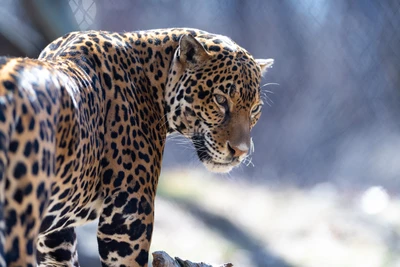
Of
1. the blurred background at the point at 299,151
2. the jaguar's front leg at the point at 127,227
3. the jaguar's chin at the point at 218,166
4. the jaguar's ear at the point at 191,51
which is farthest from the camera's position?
the blurred background at the point at 299,151

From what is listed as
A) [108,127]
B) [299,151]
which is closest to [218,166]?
[108,127]

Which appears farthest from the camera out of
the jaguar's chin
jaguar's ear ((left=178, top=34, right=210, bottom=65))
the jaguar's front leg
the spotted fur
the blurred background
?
the blurred background

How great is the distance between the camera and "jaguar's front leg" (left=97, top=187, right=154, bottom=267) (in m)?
3.40

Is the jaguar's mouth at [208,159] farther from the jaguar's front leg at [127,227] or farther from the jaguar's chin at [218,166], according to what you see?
the jaguar's front leg at [127,227]

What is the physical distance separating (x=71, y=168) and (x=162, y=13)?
3099mm

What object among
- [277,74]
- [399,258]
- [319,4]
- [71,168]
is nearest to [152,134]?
[71,168]

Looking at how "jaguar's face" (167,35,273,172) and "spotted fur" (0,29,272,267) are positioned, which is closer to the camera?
"spotted fur" (0,29,272,267)

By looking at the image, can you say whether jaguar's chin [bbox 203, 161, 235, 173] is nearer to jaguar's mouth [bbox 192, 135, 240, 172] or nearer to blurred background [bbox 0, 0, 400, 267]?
jaguar's mouth [bbox 192, 135, 240, 172]

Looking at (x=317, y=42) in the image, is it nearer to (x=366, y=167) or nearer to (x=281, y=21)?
(x=281, y=21)

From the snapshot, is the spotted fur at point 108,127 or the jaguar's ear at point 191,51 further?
the jaguar's ear at point 191,51

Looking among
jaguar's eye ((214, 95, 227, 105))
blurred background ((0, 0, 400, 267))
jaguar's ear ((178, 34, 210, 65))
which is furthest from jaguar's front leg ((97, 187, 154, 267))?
blurred background ((0, 0, 400, 267))

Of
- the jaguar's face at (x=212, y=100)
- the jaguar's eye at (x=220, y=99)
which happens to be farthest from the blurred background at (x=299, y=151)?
the jaguar's eye at (x=220, y=99)

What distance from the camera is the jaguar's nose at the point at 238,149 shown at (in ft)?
12.4

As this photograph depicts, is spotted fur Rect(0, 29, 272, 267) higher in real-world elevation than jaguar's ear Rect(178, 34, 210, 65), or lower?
lower
